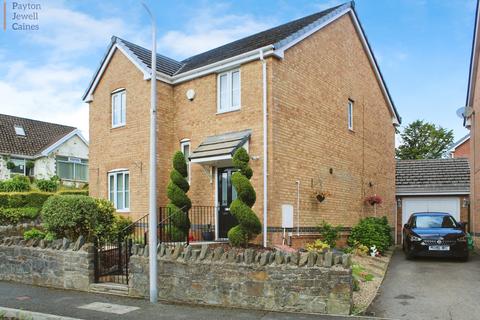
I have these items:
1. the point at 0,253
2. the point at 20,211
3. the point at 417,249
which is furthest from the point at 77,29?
the point at 20,211

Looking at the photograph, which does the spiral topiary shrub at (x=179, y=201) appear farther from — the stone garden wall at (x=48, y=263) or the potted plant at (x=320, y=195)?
the potted plant at (x=320, y=195)

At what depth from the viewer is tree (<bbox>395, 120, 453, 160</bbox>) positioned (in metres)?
46.3

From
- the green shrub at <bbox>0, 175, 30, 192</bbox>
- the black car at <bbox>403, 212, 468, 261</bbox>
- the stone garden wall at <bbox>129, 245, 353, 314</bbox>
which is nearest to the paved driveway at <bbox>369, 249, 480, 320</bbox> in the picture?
the black car at <bbox>403, 212, 468, 261</bbox>

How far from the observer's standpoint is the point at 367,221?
54.0ft

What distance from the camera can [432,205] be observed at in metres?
21.8

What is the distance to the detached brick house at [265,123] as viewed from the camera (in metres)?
13.7

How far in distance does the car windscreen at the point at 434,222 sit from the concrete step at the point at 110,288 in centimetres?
961

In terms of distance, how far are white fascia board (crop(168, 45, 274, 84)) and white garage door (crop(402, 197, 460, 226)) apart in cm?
1242

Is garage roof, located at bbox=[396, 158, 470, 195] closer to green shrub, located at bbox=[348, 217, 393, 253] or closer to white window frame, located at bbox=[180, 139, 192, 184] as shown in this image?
green shrub, located at bbox=[348, 217, 393, 253]

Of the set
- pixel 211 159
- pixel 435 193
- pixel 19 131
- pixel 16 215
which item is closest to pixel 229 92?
pixel 211 159

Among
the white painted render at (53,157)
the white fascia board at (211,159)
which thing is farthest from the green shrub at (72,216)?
the white painted render at (53,157)

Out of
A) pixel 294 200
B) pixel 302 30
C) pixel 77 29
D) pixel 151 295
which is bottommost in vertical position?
pixel 151 295

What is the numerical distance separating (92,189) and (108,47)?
18.6 feet

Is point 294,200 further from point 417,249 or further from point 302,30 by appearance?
point 302,30
